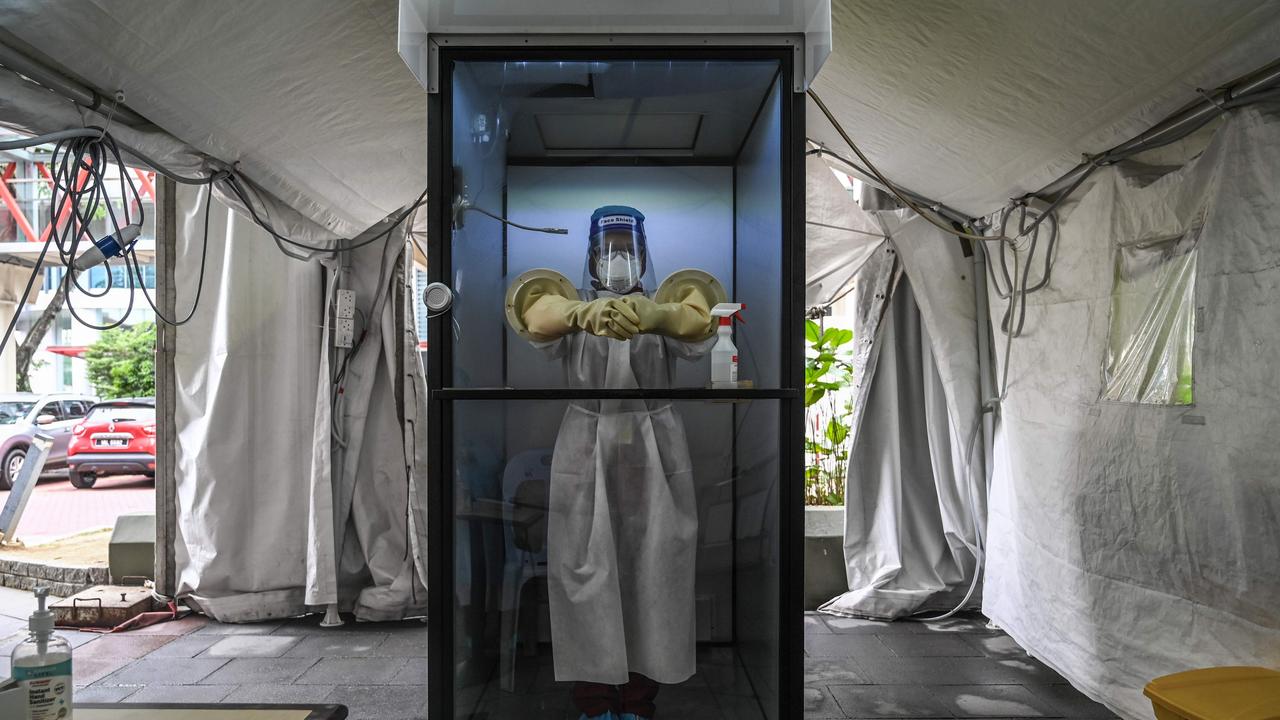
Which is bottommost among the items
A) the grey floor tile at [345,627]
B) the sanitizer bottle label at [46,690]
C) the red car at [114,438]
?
the grey floor tile at [345,627]

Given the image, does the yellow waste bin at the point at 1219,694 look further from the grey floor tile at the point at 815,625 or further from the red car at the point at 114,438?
the red car at the point at 114,438

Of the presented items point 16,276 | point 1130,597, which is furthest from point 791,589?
point 16,276

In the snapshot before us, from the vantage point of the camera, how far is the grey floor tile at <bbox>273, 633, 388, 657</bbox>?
10.1 feet

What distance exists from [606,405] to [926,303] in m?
2.25

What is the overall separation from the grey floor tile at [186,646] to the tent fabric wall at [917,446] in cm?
283

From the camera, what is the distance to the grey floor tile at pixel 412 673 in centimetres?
280

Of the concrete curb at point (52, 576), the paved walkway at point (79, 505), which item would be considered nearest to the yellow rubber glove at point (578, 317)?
the concrete curb at point (52, 576)

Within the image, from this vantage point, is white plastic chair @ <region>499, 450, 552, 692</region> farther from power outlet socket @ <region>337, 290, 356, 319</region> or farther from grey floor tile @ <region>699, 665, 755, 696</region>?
power outlet socket @ <region>337, 290, 356, 319</region>

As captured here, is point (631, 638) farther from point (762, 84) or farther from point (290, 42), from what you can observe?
point (290, 42)

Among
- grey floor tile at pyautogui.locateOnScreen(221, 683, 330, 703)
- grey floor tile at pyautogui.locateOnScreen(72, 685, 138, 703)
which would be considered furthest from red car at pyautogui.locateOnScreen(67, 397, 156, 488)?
grey floor tile at pyautogui.locateOnScreen(221, 683, 330, 703)

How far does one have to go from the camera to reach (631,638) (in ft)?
5.55

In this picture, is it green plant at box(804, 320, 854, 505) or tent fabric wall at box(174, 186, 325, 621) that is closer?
tent fabric wall at box(174, 186, 325, 621)

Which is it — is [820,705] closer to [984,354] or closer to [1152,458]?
[1152,458]

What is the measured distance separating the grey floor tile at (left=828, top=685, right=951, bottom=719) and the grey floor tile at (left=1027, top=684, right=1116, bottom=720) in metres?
0.38
